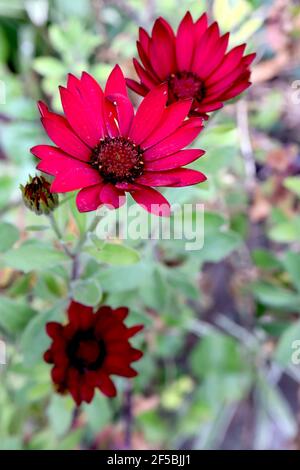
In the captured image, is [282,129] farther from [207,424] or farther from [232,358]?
[207,424]

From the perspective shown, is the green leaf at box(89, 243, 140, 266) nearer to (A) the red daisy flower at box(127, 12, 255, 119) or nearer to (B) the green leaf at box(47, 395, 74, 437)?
(A) the red daisy flower at box(127, 12, 255, 119)

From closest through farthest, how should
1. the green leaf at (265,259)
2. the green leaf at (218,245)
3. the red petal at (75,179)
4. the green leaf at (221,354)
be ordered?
the red petal at (75,179) → the green leaf at (218,245) → the green leaf at (265,259) → the green leaf at (221,354)

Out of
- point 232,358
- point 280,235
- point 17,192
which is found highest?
point 17,192

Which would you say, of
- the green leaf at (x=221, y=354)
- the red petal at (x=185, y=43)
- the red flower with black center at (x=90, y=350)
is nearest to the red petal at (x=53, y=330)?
the red flower with black center at (x=90, y=350)

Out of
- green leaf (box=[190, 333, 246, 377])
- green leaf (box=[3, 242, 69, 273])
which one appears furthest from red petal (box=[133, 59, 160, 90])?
green leaf (box=[190, 333, 246, 377])

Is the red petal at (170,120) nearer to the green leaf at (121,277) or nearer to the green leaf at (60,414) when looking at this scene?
the green leaf at (121,277)

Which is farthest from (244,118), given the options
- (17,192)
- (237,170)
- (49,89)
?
(17,192)
